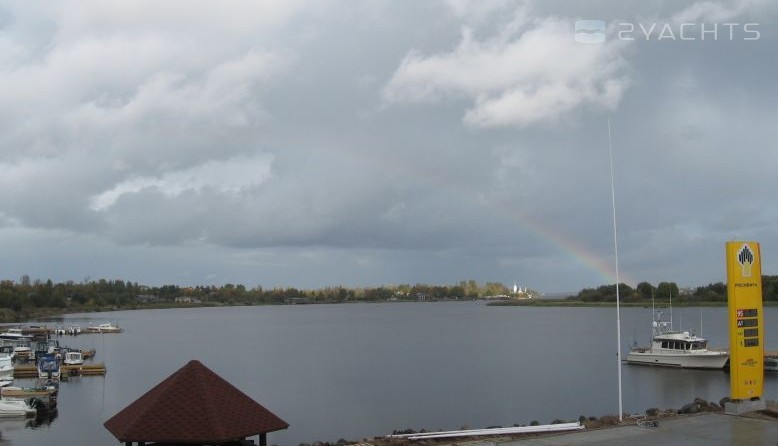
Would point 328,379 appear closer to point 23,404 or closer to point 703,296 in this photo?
point 23,404

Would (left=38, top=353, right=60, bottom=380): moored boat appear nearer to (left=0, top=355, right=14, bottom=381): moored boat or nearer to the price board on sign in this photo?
(left=0, top=355, right=14, bottom=381): moored boat

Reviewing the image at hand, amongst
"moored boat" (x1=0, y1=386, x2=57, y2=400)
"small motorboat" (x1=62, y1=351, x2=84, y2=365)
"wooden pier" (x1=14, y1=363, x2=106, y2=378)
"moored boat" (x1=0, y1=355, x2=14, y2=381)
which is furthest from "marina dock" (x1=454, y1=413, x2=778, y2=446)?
"small motorboat" (x1=62, y1=351, x2=84, y2=365)

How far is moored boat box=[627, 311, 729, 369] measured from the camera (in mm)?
53438

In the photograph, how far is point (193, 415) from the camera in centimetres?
1270

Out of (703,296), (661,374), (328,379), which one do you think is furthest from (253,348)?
(703,296)

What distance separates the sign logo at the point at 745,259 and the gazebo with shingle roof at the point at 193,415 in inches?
704

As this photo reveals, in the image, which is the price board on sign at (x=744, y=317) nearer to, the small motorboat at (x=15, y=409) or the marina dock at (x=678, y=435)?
the marina dock at (x=678, y=435)

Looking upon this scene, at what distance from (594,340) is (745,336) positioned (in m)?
63.7

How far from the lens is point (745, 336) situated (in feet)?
80.2

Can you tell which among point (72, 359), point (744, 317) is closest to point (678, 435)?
point (744, 317)

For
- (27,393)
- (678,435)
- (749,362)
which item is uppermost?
(749,362)

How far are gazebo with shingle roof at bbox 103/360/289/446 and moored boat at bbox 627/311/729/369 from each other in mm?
48222

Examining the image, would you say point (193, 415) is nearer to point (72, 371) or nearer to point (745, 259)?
point (745, 259)

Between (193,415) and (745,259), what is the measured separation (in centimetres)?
1982
